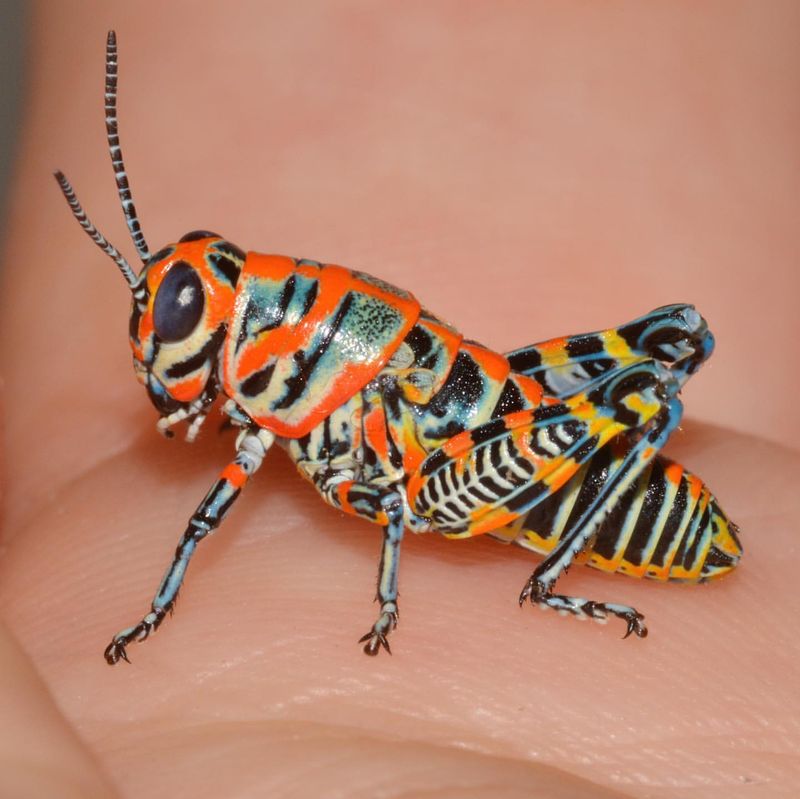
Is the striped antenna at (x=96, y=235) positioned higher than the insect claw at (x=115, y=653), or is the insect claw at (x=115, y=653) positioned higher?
the striped antenna at (x=96, y=235)

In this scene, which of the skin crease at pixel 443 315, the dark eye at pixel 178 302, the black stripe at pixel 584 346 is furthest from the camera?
the black stripe at pixel 584 346

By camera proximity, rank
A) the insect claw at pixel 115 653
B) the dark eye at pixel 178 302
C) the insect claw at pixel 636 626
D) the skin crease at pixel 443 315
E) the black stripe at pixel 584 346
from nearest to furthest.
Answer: the skin crease at pixel 443 315 → the dark eye at pixel 178 302 → the insect claw at pixel 115 653 → the insect claw at pixel 636 626 → the black stripe at pixel 584 346

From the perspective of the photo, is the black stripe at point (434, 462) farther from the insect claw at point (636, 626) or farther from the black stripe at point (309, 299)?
the insect claw at point (636, 626)

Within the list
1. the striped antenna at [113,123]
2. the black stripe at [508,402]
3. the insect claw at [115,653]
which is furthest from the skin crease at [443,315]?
the striped antenna at [113,123]

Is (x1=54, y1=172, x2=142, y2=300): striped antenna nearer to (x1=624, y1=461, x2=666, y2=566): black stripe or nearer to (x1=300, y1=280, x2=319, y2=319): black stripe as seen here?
(x1=300, y1=280, x2=319, y2=319): black stripe

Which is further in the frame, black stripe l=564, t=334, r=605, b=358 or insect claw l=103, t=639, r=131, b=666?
black stripe l=564, t=334, r=605, b=358

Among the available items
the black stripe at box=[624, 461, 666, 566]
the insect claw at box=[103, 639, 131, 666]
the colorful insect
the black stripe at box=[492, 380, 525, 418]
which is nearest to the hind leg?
the colorful insect

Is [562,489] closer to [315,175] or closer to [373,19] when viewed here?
[315,175]
